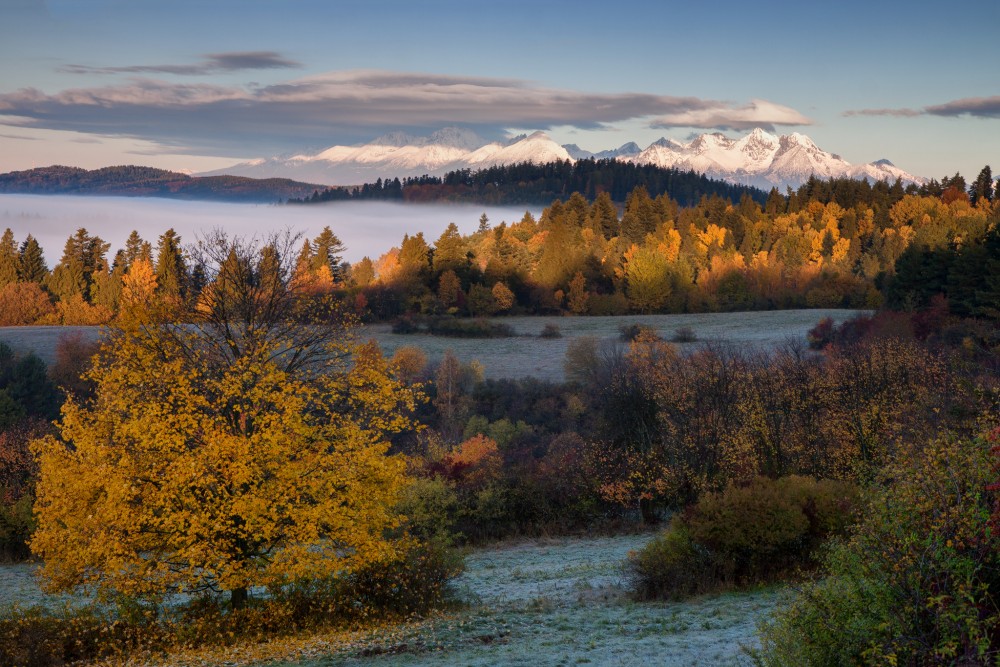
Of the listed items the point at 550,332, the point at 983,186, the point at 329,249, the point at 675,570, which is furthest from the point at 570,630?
the point at 983,186

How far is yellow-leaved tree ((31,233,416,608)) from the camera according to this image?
1670 cm

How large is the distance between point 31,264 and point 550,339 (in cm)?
6148

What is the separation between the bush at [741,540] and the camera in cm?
2014

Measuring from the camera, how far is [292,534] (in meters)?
17.4

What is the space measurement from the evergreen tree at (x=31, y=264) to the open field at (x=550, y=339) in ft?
46.5

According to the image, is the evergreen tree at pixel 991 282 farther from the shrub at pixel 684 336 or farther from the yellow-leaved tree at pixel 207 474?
the yellow-leaved tree at pixel 207 474

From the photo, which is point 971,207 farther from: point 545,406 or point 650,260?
point 545,406

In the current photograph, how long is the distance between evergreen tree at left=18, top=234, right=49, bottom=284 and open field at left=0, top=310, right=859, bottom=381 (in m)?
14.2

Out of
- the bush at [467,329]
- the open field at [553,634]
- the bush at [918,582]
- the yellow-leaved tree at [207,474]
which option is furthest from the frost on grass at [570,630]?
the bush at [467,329]

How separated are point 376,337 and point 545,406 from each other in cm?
3546

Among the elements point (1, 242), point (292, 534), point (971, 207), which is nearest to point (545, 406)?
point (292, 534)

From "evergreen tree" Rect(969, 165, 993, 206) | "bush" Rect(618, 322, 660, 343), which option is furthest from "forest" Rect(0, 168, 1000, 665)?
"evergreen tree" Rect(969, 165, 993, 206)

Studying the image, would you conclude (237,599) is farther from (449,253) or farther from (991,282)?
(449,253)

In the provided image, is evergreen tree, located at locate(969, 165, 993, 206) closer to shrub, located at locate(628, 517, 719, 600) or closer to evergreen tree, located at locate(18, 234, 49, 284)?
evergreen tree, located at locate(18, 234, 49, 284)
